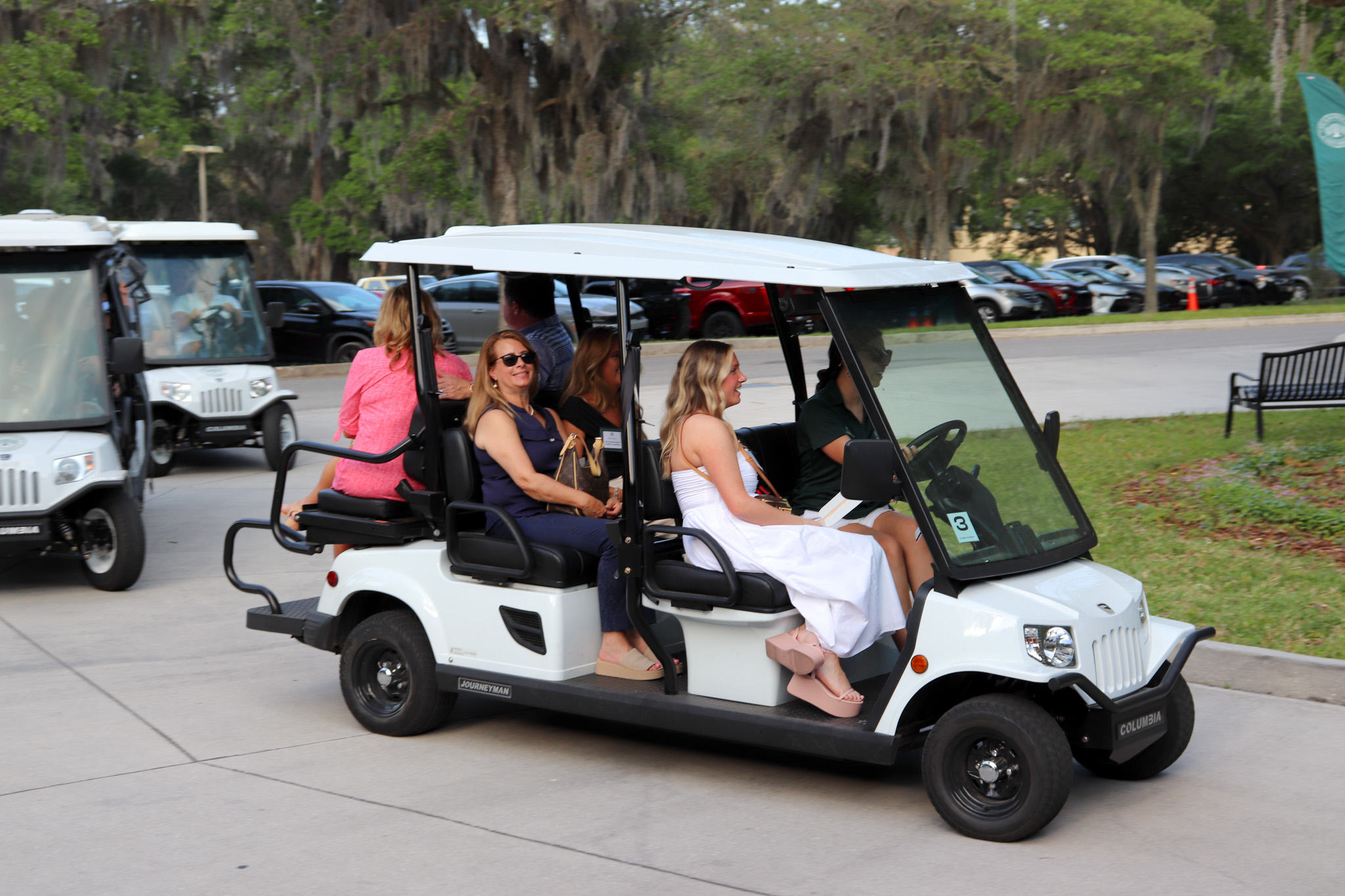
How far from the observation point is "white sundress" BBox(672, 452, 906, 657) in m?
4.74

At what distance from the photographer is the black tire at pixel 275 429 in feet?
43.0

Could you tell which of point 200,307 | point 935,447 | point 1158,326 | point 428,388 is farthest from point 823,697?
point 1158,326

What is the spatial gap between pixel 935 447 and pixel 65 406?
6.28m

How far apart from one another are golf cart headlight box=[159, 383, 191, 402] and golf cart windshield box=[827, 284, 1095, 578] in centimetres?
939

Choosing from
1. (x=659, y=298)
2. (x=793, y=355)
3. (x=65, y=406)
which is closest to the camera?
(x=793, y=355)

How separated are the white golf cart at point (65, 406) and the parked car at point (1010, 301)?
2388cm

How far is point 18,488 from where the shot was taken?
323 inches

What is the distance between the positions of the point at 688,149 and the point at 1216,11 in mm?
13661

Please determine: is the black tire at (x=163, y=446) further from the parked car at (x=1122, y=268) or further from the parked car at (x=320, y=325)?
the parked car at (x=1122, y=268)

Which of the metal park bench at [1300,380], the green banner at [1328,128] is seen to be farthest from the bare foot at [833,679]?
the metal park bench at [1300,380]

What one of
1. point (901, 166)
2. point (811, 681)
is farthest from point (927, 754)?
point (901, 166)

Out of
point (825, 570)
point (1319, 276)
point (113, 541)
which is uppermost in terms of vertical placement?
point (1319, 276)

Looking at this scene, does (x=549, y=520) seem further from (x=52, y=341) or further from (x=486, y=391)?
(x=52, y=341)

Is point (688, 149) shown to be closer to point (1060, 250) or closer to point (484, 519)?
point (1060, 250)
